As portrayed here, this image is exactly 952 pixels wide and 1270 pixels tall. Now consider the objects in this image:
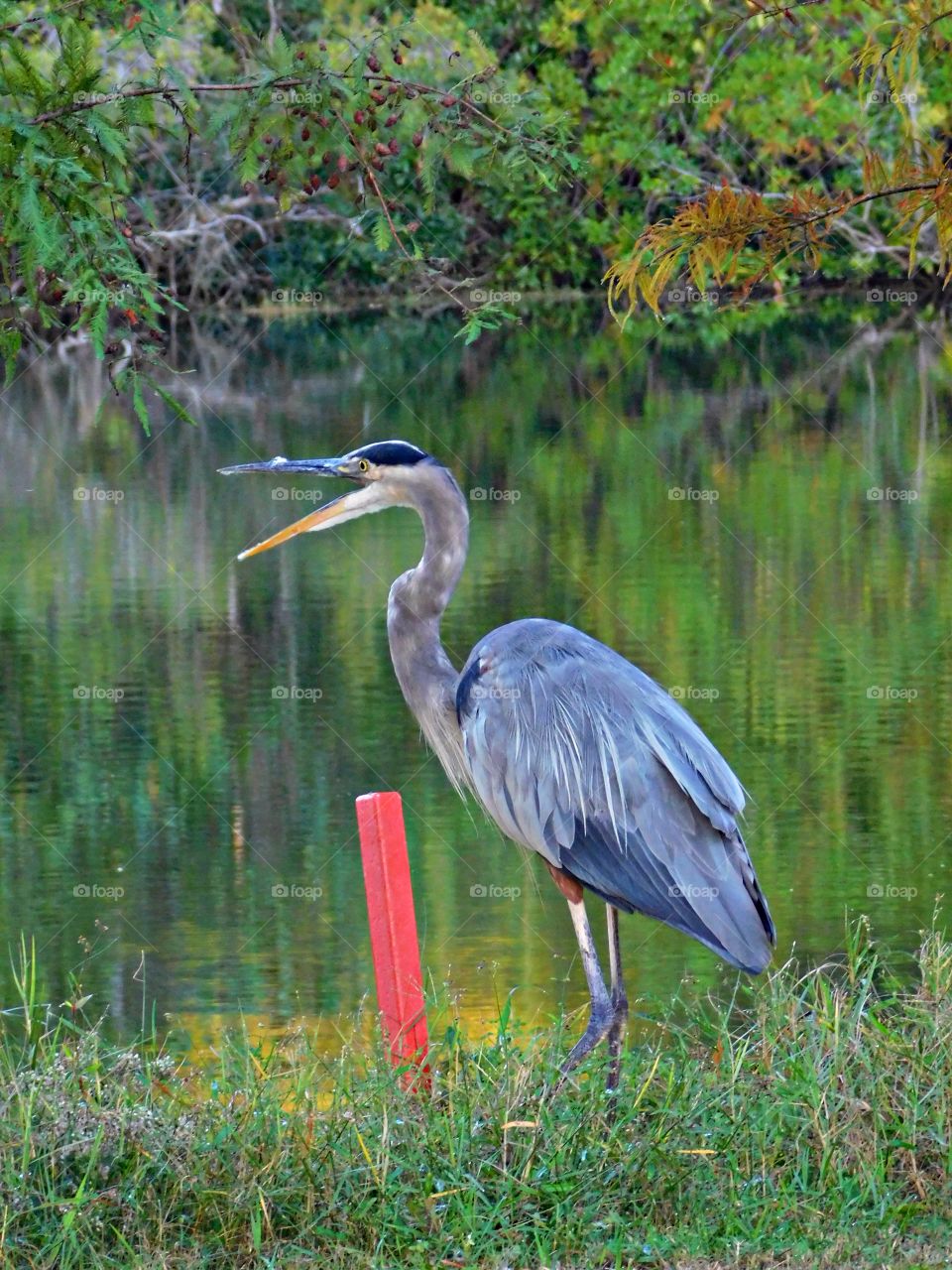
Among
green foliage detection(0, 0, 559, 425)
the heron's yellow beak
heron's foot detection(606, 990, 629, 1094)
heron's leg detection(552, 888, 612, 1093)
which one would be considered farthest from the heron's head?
heron's foot detection(606, 990, 629, 1094)

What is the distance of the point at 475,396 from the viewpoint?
24406 mm

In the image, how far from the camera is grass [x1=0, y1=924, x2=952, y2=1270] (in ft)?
12.6

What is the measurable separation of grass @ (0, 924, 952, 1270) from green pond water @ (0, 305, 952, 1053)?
24.8 inches

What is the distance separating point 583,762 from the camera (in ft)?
17.4

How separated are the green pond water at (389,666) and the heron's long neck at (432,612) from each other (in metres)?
0.78

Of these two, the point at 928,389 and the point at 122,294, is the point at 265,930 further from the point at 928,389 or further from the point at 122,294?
the point at 928,389

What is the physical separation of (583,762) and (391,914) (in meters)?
0.81

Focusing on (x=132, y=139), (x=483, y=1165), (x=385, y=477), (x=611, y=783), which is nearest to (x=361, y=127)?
(x=132, y=139)

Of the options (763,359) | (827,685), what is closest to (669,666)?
(827,685)

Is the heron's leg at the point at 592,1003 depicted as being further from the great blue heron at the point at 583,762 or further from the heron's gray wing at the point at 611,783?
the heron's gray wing at the point at 611,783

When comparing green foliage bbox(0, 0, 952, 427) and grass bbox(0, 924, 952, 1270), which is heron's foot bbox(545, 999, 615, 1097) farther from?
green foliage bbox(0, 0, 952, 427)

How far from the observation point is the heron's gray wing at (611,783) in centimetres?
512

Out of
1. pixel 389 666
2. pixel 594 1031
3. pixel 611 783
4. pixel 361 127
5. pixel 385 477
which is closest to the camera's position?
pixel 361 127

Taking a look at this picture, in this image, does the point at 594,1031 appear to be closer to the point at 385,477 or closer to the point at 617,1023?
the point at 617,1023
